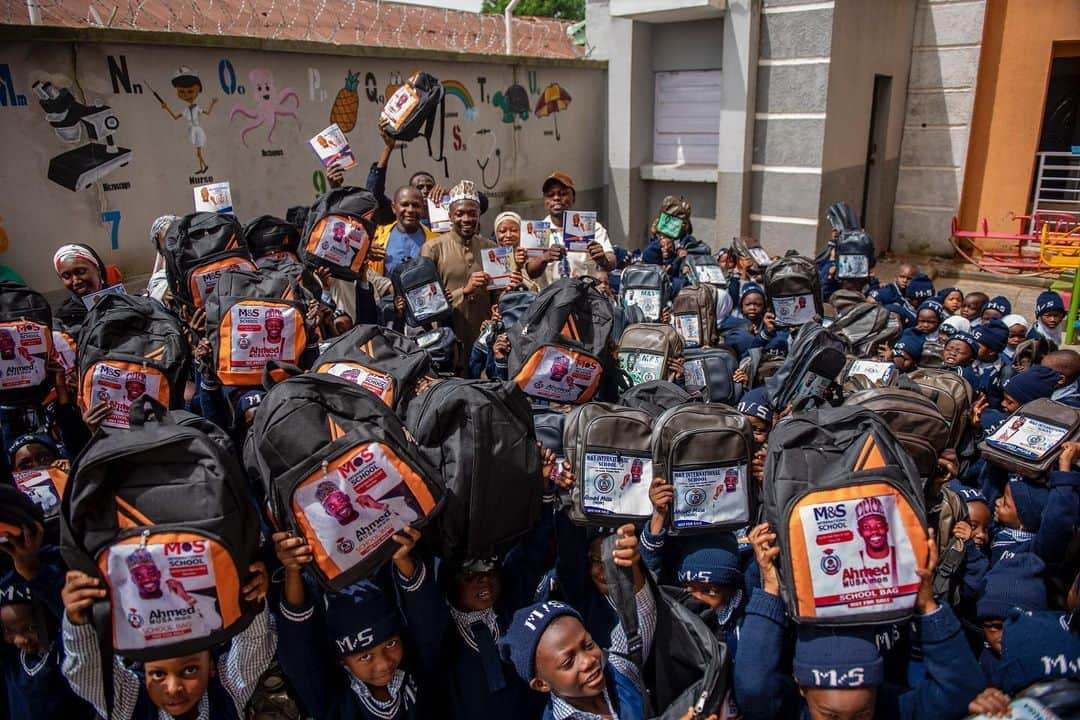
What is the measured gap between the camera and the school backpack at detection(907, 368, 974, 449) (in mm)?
3684

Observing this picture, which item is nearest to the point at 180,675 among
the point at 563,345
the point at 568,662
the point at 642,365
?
the point at 568,662

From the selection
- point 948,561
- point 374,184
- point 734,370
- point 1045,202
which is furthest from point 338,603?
point 1045,202

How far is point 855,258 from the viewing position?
250 inches

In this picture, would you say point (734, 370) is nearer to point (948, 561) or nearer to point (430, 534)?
point (948, 561)

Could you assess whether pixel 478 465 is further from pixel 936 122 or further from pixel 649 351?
pixel 936 122

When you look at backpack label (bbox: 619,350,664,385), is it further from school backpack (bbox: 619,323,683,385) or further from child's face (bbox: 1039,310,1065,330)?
child's face (bbox: 1039,310,1065,330)

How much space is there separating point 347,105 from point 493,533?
6.78 metres

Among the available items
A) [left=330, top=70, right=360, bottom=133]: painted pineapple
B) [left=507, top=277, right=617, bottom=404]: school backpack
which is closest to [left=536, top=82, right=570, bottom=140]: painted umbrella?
[left=330, top=70, right=360, bottom=133]: painted pineapple

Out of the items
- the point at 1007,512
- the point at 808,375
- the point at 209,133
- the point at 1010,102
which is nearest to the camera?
the point at 1007,512

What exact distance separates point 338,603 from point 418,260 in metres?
2.64

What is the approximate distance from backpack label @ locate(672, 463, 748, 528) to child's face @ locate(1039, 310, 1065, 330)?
443cm

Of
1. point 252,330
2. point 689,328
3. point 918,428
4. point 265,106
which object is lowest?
point 689,328

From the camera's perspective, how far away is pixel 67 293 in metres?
5.91

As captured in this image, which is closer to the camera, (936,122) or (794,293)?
(794,293)
